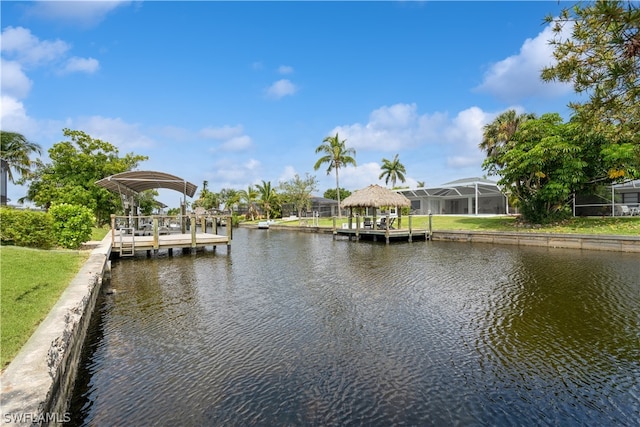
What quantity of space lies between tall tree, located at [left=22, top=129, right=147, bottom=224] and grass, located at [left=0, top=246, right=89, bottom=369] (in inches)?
593

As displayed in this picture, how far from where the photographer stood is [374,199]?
24.7 metres

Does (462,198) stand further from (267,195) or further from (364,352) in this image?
(364,352)

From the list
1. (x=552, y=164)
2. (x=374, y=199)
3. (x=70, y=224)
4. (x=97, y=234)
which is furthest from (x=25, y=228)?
(x=552, y=164)

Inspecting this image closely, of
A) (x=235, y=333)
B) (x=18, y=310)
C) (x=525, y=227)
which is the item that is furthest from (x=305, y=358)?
Result: (x=525, y=227)

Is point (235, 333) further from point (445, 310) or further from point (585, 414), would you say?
point (585, 414)

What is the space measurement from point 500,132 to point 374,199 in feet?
37.0

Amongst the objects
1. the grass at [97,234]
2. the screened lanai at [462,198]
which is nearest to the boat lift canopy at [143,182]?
the grass at [97,234]

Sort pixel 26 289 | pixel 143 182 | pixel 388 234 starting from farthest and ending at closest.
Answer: pixel 388 234
pixel 143 182
pixel 26 289

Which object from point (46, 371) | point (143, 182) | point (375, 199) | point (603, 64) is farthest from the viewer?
point (375, 199)

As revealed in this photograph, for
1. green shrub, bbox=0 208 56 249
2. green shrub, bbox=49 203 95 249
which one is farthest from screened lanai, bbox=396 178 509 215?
green shrub, bbox=0 208 56 249

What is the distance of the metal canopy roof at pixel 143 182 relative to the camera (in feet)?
52.8

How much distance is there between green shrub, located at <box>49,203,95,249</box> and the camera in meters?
12.3

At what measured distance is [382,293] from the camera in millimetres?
9406

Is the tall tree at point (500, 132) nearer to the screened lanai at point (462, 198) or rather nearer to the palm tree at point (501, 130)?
the palm tree at point (501, 130)
